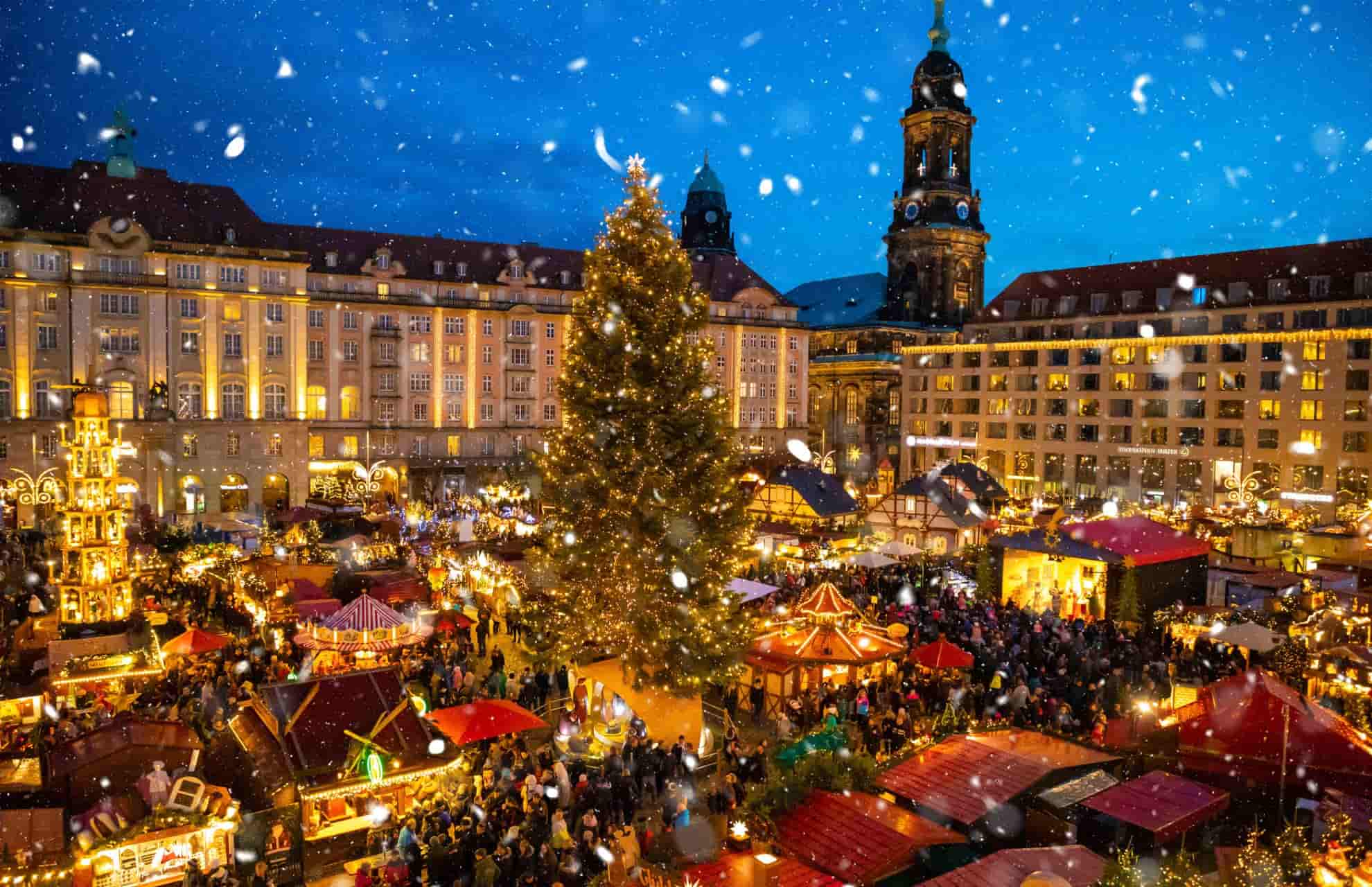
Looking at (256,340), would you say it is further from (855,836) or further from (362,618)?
(855,836)

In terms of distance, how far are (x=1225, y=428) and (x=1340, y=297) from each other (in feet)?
27.2

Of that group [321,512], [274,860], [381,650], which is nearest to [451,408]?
[321,512]

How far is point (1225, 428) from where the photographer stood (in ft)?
167

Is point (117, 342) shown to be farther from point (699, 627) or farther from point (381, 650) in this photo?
point (699, 627)

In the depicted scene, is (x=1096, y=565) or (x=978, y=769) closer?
(x=978, y=769)

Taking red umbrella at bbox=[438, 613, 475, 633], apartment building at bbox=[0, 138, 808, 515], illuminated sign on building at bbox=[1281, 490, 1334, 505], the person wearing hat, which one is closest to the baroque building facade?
apartment building at bbox=[0, 138, 808, 515]

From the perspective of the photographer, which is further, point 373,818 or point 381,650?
point 381,650

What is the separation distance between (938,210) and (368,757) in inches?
2515

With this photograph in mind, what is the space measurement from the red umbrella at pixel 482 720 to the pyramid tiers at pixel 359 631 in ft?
13.8

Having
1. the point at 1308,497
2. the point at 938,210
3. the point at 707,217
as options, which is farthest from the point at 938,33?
the point at 1308,497

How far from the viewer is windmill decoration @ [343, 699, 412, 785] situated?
12.4 metres

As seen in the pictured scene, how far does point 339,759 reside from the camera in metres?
12.5

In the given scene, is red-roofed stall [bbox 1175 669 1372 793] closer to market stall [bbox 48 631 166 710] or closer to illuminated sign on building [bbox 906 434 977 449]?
market stall [bbox 48 631 166 710]

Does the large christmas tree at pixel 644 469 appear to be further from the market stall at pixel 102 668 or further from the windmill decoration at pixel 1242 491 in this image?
the windmill decoration at pixel 1242 491
